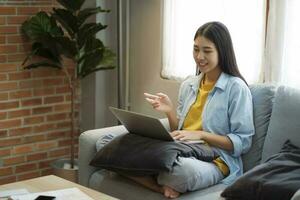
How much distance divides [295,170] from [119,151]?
809mm

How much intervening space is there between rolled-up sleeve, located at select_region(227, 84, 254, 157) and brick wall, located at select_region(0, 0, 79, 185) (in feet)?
5.39

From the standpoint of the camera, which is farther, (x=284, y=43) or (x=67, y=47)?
(x=67, y=47)

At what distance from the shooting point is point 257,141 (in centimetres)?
238

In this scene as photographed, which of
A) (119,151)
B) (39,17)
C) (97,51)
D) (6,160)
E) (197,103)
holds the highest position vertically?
(39,17)

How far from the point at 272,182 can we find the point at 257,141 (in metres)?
0.59

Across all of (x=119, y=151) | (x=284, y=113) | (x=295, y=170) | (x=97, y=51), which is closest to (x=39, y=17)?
(x=97, y=51)

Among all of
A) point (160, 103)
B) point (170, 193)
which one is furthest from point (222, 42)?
point (170, 193)

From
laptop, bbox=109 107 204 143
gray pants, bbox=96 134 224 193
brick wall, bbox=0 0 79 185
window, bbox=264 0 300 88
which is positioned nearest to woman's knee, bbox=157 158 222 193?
gray pants, bbox=96 134 224 193

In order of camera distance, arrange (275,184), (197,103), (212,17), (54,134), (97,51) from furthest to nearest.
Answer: (54,134) → (97,51) → (212,17) → (197,103) → (275,184)

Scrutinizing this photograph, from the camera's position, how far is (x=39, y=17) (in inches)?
128

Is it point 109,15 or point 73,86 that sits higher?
point 109,15

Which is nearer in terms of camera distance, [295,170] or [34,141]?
[295,170]

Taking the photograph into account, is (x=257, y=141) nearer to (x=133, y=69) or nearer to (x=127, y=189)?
(x=127, y=189)

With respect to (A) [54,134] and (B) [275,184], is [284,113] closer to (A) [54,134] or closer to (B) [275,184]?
(B) [275,184]
